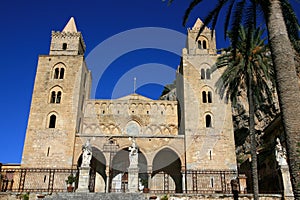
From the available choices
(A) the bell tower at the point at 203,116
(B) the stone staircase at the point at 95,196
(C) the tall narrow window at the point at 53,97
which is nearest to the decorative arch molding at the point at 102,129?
(C) the tall narrow window at the point at 53,97

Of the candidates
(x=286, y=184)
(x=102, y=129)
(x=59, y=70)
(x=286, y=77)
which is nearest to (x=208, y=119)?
(x=102, y=129)

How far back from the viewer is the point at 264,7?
9.20 m

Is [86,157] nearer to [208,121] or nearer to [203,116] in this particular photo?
[203,116]

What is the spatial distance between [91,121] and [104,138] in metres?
5.49

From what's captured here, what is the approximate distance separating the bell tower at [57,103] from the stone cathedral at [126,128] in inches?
3.3

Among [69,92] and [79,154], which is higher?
[69,92]

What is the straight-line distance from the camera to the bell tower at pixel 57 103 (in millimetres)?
25875

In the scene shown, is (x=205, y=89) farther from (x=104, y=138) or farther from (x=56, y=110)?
(x=56, y=110)

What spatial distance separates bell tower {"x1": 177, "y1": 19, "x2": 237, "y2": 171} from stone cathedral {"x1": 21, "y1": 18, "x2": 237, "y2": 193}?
87 millimetres

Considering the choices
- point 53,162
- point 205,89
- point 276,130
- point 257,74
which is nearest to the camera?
point 257,74

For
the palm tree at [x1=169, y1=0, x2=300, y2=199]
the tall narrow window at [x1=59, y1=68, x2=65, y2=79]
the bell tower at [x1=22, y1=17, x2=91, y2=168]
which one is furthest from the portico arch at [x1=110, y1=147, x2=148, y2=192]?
the palm tree at [x1=169, y1=0, x2=300, y2=199]

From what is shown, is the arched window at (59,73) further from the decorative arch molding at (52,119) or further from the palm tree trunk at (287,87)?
the palm tree trunk at (287,87)

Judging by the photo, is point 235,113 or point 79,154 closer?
point 79,154

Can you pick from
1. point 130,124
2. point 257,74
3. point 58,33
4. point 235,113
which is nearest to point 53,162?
point 130,124
